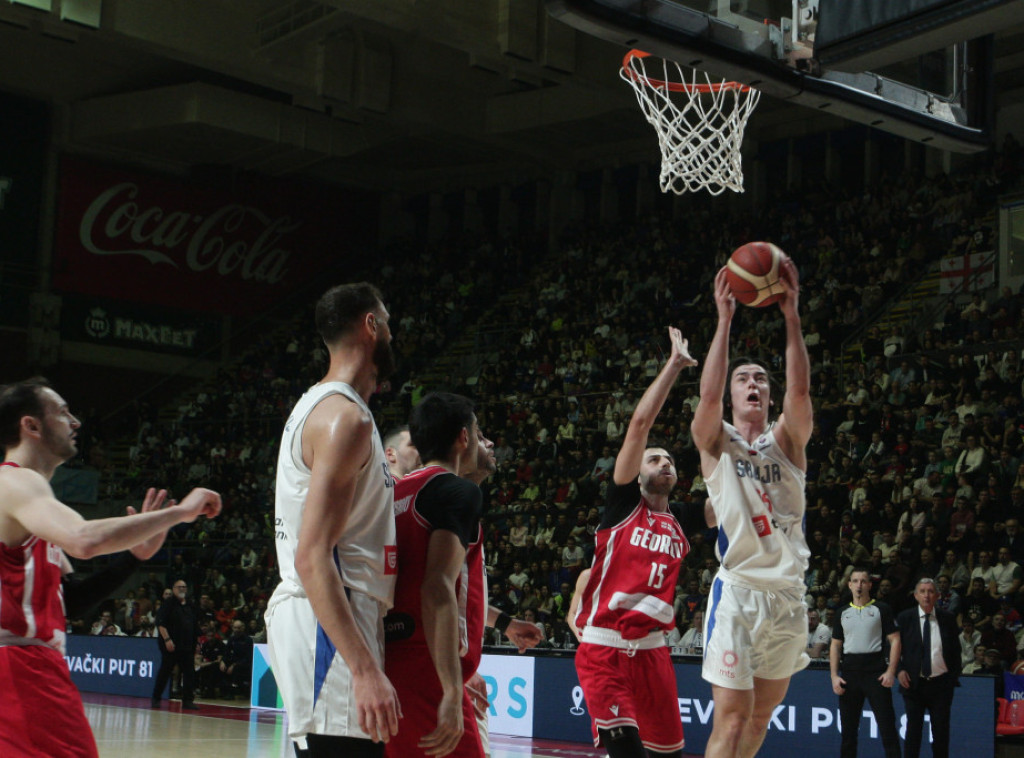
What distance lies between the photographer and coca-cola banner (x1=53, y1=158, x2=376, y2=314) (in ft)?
89.8

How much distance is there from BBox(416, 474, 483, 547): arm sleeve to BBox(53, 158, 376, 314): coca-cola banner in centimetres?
2521

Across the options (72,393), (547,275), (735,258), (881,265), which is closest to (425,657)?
(735,258)

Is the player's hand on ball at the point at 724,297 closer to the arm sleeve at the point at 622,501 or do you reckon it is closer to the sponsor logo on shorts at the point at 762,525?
the sponsor logo on shorts at the point at 762,525

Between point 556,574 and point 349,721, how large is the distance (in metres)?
13.3

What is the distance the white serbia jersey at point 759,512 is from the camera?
5453 mm

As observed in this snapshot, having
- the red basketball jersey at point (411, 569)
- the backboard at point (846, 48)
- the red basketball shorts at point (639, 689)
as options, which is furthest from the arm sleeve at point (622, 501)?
the red basketball jersey at point (411, 569)

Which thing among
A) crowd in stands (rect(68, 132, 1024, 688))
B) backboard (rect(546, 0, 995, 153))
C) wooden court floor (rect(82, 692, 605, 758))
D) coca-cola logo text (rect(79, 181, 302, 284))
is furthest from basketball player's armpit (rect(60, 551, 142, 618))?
coca-cola logo text (rect(79, 181, 302, 284))

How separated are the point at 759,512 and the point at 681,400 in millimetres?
13402

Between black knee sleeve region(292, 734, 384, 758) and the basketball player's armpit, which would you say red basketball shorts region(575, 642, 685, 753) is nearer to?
the basketball player's armpit

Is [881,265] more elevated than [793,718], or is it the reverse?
[881,265]

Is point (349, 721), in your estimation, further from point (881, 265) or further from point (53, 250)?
point (53, 250)

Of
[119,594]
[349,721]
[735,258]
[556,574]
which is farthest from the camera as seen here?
[119,594]

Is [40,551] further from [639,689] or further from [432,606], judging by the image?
[639,689]

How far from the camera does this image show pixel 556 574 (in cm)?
1645
